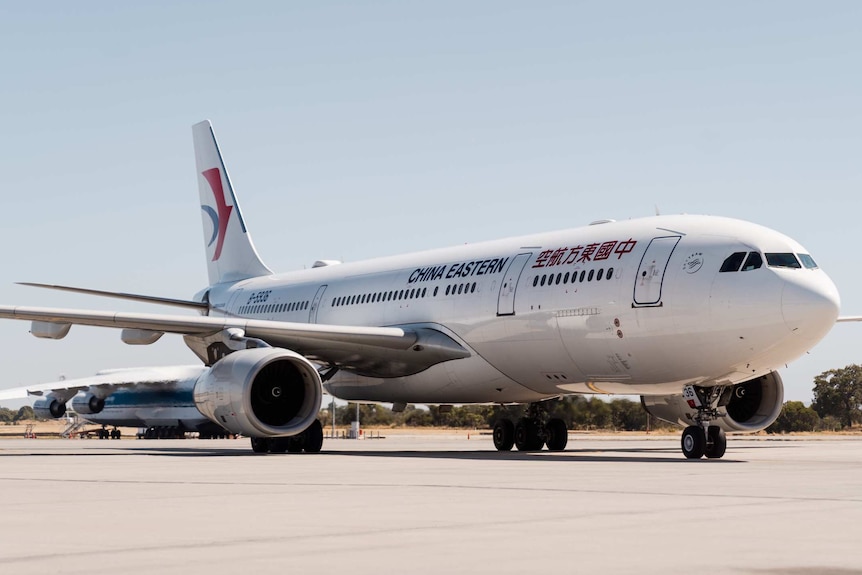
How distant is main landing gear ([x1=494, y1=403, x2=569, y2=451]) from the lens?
23.8 m

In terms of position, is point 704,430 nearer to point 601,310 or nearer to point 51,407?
point 601,310

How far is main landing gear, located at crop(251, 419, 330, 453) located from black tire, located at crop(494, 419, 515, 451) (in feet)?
12.0

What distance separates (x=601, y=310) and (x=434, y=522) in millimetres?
11431

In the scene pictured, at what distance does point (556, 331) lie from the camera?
783 inches

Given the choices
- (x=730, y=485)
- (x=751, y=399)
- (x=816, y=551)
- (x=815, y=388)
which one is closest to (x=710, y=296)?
(x=751, y=399)

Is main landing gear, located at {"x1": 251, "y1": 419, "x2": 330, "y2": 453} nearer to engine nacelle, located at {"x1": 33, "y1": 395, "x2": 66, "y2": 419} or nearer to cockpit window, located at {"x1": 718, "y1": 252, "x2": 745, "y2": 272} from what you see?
cockpit window, located at {"x1": 718, "y1": 252, "x2": 745, "y2": 272}

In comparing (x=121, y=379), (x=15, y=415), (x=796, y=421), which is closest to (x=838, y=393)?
→ (x=796, y=421)

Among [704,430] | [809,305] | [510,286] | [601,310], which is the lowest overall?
[704,430]

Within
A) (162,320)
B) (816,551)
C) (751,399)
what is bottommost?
(816,551)

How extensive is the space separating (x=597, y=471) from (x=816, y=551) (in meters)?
7.85

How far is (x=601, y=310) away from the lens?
19.0 metres

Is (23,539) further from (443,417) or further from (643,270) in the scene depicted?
(443,417)

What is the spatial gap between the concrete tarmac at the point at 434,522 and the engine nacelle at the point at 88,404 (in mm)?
39682

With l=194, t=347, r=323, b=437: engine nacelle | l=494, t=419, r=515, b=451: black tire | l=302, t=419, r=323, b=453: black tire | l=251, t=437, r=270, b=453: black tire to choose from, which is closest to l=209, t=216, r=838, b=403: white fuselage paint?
l=494, t=419, r=515, b=451: black tire
